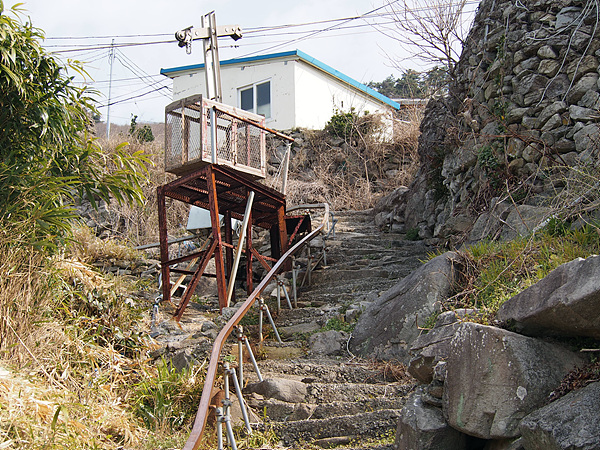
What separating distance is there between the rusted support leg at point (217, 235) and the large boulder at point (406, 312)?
7.61 feet

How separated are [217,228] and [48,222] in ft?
10.1

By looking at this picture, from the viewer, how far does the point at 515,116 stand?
8070 millimetres

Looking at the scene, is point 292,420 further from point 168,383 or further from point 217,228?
point 217,228

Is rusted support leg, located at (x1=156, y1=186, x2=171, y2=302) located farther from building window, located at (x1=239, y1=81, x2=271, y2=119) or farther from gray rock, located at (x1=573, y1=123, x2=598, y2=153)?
building window, located at (x1=239, y1=81, x2=271, y2=119)

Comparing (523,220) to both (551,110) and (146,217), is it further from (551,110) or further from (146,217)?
(146,217)

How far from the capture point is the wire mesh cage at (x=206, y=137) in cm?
891

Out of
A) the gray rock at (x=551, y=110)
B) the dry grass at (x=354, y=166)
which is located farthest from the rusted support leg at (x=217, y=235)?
the dry grass at (x=354, y=166)

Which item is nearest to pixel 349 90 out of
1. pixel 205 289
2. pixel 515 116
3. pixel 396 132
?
pixel 396 132

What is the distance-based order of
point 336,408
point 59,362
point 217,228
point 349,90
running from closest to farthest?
point 336,408 < point 59,362 < point 217,228 < point 349,90

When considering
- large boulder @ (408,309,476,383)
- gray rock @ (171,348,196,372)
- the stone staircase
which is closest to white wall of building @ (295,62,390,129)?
the stone staircase

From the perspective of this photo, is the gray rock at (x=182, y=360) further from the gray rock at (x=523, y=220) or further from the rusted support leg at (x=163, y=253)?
the gray rock at (x=523, y=220)

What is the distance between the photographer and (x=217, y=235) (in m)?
8.73

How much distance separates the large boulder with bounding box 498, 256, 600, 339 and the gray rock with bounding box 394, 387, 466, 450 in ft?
2.64

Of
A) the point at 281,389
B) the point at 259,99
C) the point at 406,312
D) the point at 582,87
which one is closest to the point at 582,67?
the point at 582,87
